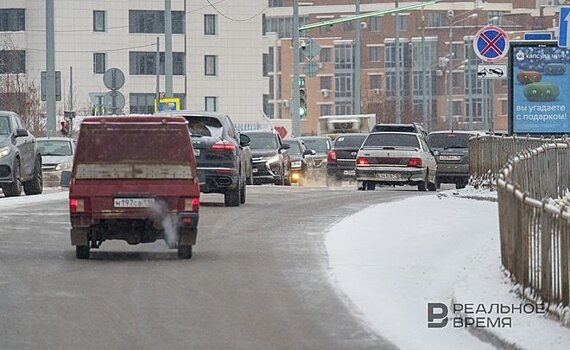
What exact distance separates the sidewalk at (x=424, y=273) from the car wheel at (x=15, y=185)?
9184mm

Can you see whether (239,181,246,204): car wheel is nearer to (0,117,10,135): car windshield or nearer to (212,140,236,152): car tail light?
(212,140,236,152): car tail light

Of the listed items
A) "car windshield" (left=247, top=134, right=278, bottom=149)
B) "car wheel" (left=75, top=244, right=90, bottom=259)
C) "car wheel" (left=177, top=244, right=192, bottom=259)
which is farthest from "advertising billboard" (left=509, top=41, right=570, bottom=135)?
"car wheel" (left=75, top=244, right=90, bottom=259)

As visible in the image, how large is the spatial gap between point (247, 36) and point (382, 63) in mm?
39339

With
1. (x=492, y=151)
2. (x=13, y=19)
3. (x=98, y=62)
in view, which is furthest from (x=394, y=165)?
(x=98, y=62)

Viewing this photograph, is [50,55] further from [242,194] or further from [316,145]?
[316,145]

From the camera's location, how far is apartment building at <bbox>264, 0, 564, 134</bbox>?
133000 millimetres

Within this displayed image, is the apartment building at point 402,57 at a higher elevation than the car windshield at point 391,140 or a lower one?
higher

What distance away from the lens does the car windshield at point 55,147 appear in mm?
42312

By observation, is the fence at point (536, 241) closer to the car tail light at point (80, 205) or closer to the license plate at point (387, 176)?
the car tail light at point (80, 205)

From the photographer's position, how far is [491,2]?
146 meters

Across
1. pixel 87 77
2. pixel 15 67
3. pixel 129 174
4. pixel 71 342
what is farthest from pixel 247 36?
pixel 71 342

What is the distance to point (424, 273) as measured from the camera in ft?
52.4

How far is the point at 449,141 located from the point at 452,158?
0.95 meters

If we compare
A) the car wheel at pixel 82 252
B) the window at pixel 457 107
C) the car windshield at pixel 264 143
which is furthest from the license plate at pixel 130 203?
the window at pixel 457 107
